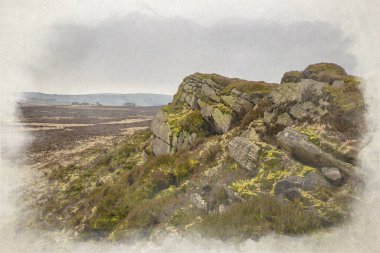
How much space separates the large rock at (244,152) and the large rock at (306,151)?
4.24 ft

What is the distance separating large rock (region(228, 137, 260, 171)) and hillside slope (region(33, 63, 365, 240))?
59 mm

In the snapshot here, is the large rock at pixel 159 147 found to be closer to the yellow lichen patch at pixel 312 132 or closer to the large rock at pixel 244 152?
the large rock at pixel 244 152

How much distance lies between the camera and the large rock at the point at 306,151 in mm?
8901

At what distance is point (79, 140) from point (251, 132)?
142ft

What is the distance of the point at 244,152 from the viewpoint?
12164 mm

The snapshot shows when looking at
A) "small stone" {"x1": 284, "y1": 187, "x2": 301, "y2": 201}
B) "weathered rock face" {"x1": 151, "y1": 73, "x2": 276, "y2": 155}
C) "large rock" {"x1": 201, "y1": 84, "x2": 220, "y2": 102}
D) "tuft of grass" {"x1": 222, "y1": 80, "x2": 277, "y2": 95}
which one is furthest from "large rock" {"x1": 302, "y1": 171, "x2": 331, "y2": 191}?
"large rock" {"x1": 201, "y1": 84, "x2": 220, "y2": 102}

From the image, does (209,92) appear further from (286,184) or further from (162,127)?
(286,184)

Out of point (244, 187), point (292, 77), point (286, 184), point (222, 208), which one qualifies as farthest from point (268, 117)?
point (222, 208)

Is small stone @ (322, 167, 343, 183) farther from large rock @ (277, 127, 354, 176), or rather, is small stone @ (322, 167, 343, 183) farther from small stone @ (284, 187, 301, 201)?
small stone @ (284, 187, 301, 201)

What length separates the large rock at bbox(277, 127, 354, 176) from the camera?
8.90m

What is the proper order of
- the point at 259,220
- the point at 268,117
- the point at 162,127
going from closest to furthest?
1. the point at 259,220
2. the point at 268,117
3. the point at 162,127

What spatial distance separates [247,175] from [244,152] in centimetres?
153

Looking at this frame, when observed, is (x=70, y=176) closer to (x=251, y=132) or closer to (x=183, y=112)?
(x=183, y=112)

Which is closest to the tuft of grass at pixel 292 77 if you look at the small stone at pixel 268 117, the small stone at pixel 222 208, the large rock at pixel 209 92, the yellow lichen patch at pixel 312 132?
the small stone at pixel 268 117
